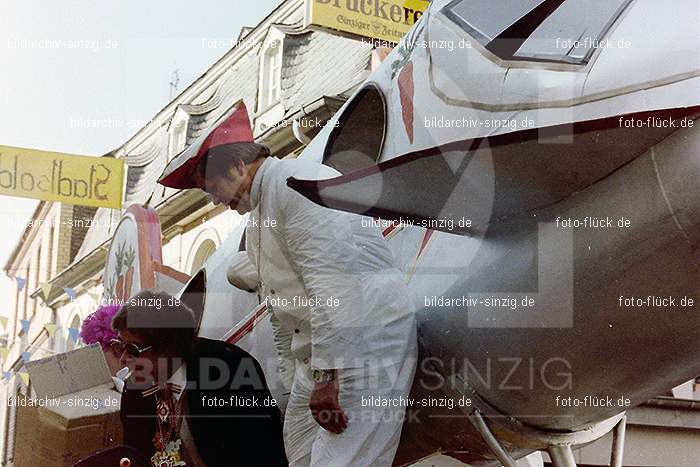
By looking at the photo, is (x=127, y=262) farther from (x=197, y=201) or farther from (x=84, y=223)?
(x=84, y=223)

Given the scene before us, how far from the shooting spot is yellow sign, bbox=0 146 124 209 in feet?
29.2

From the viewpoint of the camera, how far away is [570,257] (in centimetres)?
239

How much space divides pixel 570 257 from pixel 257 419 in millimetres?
1800

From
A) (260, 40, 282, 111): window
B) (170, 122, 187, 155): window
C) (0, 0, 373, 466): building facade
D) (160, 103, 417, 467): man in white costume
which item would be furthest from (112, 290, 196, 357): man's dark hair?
(170, 122, 187, 155): window

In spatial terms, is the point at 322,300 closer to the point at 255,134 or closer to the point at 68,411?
the point at 68,411

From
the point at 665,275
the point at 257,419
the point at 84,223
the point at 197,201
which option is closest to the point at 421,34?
the point at 665,275

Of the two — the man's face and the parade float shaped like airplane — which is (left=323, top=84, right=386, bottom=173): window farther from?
the man's face

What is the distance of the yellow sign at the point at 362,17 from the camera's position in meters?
7.39

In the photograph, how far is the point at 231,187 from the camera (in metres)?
3.15

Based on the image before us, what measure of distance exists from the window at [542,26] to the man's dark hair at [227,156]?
0.83 meters

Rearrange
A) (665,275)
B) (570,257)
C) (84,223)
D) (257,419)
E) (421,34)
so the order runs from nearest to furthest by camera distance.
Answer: (665,275)
(570,257)
(421,34)
(257,419)
(84,223)

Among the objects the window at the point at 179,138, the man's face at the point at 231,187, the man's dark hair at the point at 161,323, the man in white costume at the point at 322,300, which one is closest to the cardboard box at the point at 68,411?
the man's dark hair at the point at 161,323

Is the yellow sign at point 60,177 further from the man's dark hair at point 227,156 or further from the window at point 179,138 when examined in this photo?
the man's dark hair at point 227,156

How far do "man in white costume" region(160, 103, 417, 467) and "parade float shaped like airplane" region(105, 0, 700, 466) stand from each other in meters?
0.12
